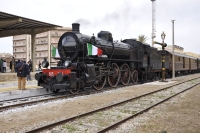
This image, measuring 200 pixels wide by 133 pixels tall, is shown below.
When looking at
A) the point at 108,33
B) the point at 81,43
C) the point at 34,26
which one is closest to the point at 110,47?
the point at 108,33

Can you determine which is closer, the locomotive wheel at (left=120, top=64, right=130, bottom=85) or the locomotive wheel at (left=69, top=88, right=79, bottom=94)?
the locomotive wheel at (left=69, top=88, right=79, bottom=94)

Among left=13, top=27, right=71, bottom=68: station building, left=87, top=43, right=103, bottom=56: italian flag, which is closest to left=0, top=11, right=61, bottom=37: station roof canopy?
left=87, top=43, right=103, bottom=56: italian flag

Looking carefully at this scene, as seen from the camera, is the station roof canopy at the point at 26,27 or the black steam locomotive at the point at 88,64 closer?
the black steam locomotive at the point at 88,64

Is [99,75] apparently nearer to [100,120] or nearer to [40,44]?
[100,120]

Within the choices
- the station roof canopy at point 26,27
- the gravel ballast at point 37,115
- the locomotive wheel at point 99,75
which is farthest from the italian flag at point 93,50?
the station roof canopy at point 26,27

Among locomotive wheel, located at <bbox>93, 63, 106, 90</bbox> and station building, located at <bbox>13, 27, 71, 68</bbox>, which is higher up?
station building, located at <bbox>13, 27, 71, 68</bbox>

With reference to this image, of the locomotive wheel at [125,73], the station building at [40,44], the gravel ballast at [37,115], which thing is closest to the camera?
the gravel ballast at [37,115]

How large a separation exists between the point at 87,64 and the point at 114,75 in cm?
329

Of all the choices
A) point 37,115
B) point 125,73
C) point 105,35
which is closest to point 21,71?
point 105,35

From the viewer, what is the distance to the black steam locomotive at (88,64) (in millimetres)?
10648

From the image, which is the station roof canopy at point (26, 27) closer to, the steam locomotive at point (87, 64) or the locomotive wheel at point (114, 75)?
the steam locomotive at point (87, 64)

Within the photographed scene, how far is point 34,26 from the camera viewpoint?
74.8 feet

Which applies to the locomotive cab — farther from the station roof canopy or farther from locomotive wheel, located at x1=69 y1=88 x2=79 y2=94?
the station roof canopy

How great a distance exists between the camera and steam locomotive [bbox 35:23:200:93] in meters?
10.7
